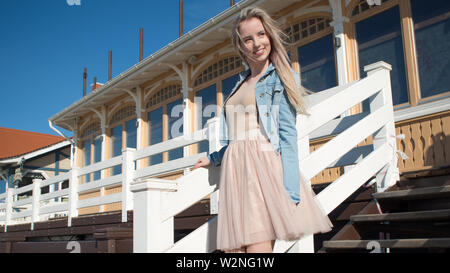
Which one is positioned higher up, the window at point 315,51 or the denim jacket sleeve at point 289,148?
the window at point 315,51

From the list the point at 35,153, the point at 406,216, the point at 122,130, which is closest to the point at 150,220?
the point at 406,216

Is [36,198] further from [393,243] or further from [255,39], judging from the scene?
[255,39]

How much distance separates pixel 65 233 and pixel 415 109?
6333 mm

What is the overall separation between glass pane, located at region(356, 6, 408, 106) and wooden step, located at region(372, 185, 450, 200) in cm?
228

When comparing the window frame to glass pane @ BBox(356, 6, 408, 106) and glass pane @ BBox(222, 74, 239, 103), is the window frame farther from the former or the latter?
glass pane @ BBox(222, 74, 239, 103)

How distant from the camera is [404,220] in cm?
335

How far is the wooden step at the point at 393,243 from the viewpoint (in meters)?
2.79

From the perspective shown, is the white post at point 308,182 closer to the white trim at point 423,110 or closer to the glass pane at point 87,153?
the white trim at point 423,110

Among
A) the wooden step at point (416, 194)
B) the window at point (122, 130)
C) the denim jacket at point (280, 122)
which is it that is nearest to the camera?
the denim jacket at point (280, 122)

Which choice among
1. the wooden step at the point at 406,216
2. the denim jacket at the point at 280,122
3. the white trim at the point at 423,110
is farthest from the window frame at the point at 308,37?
the denim jacket at the point at 280,122

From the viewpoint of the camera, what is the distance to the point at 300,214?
2223 mm

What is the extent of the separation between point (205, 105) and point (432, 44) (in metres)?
4.84

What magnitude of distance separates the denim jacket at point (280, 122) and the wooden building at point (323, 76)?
309 mm

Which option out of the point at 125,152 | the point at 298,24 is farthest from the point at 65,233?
the point at 298,24
